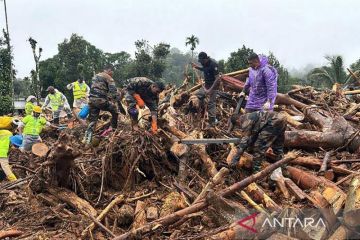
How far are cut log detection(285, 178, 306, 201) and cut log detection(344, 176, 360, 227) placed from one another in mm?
705

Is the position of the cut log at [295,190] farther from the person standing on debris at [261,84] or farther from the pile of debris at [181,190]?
the person standing on debris at [261,84]

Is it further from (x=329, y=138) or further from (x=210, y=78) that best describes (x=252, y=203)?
(x=210, y=78)

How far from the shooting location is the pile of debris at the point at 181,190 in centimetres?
427

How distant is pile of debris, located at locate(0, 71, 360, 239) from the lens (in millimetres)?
4270

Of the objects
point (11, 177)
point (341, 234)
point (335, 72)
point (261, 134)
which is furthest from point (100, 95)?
point (335, 72)

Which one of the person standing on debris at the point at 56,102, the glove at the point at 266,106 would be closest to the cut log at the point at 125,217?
the glove at the point at 266,106

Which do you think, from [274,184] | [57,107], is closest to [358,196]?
[274,184]

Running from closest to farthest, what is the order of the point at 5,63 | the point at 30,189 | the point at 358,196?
the point at 358,196 → the point at 30,189 → the point at 5,63

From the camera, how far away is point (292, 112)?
9.10 meters

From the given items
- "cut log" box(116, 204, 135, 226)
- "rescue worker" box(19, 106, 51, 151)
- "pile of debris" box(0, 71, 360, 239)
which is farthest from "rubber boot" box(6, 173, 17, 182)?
"cut log" box(116, 204, 135, 226)

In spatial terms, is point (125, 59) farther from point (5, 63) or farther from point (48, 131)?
point (48, 131)

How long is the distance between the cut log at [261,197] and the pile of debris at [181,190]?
0.01m

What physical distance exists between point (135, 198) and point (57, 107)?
22.6 ft

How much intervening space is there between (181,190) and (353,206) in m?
2.25
